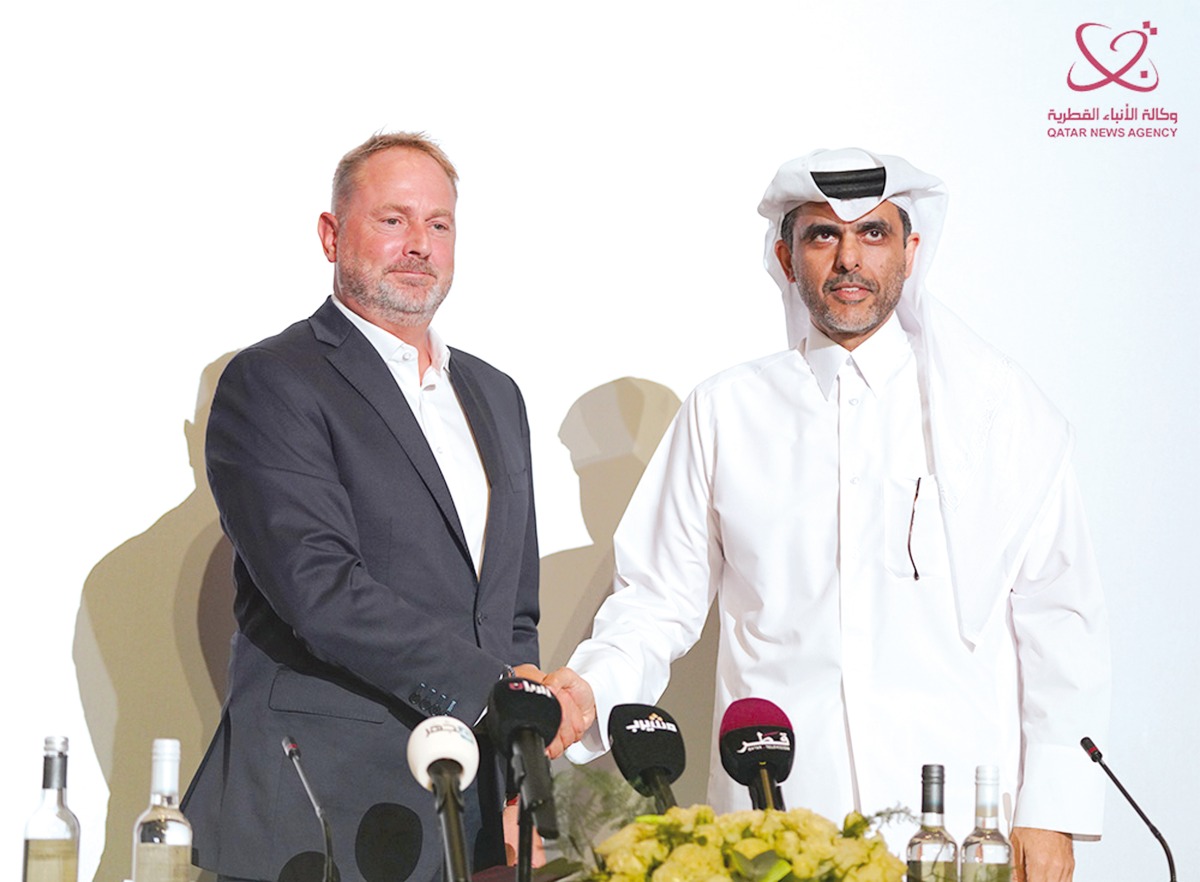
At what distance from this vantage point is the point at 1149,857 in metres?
3.80

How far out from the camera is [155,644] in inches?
147

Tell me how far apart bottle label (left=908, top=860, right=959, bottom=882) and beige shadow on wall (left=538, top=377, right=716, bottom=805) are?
170 cm

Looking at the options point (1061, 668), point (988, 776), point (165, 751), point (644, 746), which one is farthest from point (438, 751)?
point (1061, 668)

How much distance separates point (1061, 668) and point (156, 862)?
171 centimetres

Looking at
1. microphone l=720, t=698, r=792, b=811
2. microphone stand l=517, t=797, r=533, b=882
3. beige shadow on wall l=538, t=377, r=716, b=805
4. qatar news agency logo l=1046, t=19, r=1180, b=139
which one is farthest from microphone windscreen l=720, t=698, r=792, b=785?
qatar news agency logo l=1046, t=19, r=1180, b=139

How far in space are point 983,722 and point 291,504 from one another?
1.37 meters

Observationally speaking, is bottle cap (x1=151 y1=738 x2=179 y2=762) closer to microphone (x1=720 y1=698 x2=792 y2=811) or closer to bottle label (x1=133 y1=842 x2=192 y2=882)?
bottle label (x1=133 y1=842 x2=192 y2=882)

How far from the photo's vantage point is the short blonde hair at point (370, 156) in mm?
3277

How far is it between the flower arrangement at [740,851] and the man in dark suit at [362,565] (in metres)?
1.05

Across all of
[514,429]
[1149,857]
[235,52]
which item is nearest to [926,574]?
[514,429]

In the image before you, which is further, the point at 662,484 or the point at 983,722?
the point at 662,484

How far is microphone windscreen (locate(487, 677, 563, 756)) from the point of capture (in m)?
1.89

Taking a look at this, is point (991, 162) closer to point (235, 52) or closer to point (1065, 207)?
point (1065, 207)

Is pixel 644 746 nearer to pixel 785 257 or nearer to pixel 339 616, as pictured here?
pixel 339 616
